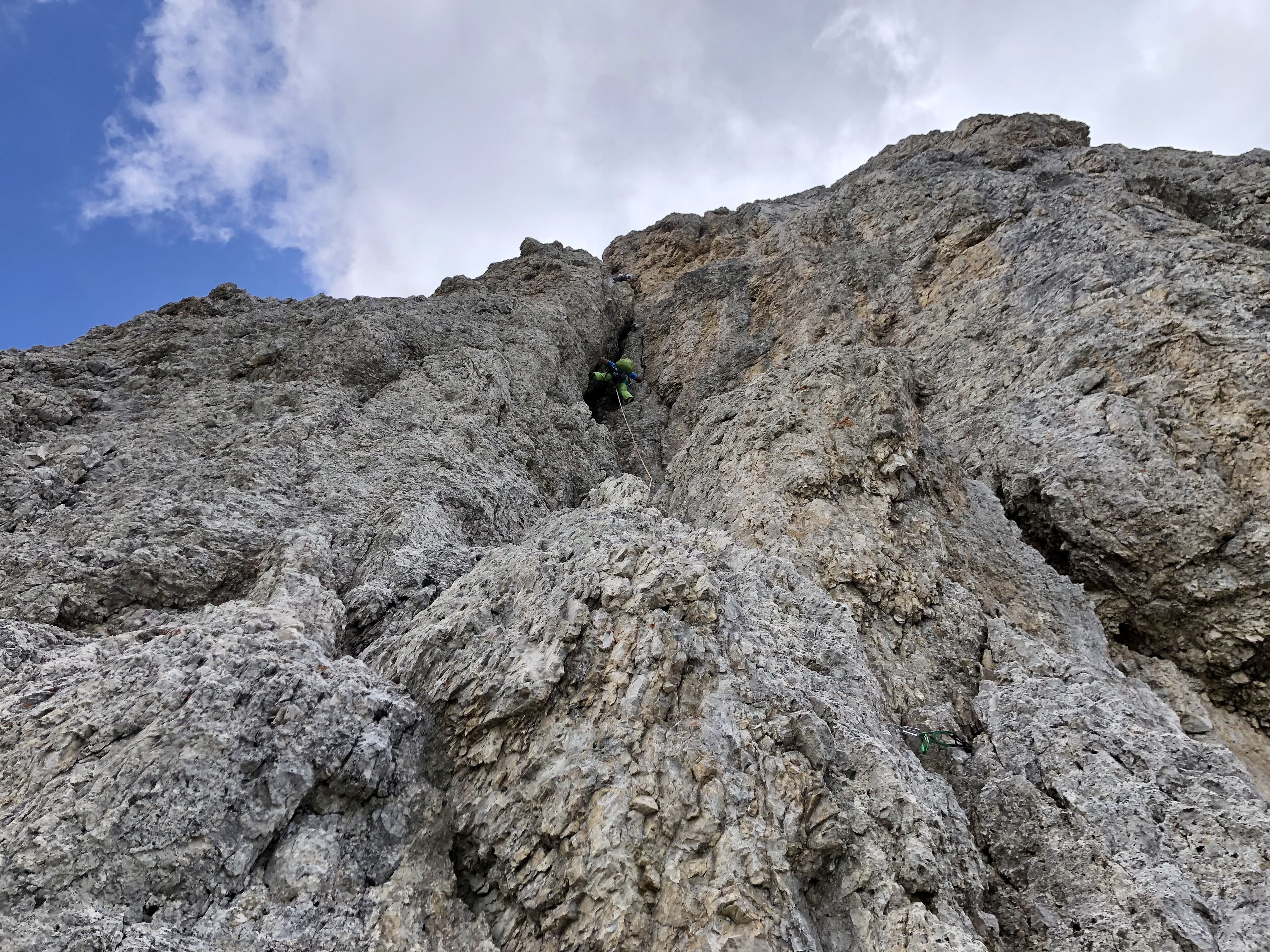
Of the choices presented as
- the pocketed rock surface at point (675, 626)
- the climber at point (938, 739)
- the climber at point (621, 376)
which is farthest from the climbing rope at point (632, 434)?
the climber at point (938, 739)

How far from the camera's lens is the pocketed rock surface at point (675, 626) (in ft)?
19.1

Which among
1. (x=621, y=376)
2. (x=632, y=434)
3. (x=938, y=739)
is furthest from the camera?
(x=621, y=376)

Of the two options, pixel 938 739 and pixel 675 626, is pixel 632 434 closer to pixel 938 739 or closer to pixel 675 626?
pixel 675 626

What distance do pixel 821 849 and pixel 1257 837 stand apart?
4431 mm

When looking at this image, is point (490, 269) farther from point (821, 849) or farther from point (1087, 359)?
point (821, 849)

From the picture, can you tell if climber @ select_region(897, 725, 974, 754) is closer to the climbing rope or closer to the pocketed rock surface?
the pocketed rock surface

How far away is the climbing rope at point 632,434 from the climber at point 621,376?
9 centimetres

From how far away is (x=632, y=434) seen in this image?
2134 cm

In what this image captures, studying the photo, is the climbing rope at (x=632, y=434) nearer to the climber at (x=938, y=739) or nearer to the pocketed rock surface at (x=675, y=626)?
the pocketed rock surface at (x=675, y=626)

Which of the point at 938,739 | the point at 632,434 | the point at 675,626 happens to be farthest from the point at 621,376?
the point at 938,739

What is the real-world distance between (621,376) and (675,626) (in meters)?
17.1

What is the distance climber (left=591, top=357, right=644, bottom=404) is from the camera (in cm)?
2348

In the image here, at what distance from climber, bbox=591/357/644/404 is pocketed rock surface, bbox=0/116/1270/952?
3.85 meters

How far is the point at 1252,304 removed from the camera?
1290cm
